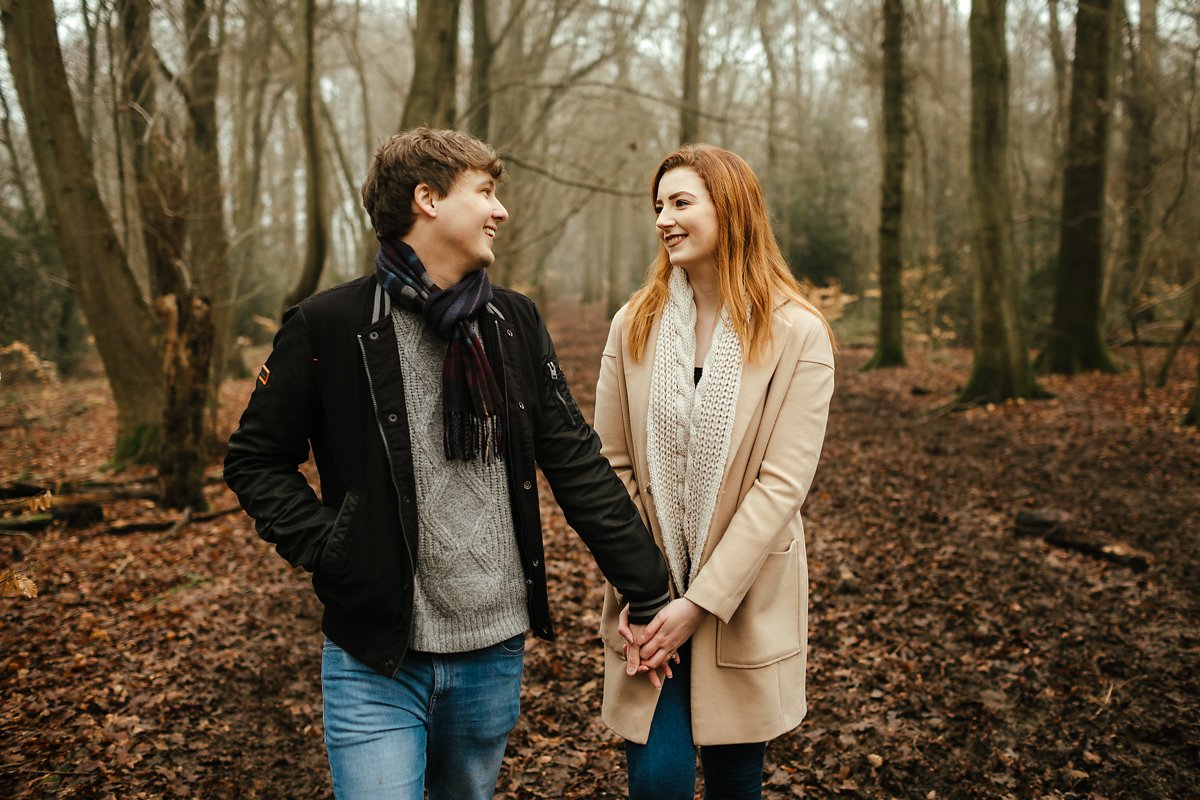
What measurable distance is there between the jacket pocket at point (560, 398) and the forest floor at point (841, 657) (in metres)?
2.10

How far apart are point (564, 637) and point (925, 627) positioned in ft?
7.25

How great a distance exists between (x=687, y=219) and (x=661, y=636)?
1.13 metres

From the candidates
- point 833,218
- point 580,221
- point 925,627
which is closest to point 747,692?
point 925,627

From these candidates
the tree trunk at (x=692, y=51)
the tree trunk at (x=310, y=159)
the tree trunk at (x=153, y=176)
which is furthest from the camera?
the tree trunk at (x=692, y=51)

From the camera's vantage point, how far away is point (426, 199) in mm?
1975

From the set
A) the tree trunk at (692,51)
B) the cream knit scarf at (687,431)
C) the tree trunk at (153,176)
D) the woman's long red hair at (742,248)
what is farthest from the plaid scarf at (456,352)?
the tree trunk at (692,51)

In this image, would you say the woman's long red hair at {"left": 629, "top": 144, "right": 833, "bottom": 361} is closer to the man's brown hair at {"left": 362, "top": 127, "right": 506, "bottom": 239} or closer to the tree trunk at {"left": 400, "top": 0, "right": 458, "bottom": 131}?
the man's brown hair at {"left": 362, "top": 127, "right": 506, "bottom": 239}

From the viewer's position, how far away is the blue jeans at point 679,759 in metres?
2.17

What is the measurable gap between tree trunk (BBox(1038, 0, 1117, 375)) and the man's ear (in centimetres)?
1329

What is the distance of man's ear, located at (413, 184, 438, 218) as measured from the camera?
1.97 m

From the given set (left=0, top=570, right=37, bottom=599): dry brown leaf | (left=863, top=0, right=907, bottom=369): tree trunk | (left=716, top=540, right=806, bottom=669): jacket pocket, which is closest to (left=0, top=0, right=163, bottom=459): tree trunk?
(left=0, top=570, right=37, bottom=599): dry brown leaf

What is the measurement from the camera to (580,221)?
47.2 metres

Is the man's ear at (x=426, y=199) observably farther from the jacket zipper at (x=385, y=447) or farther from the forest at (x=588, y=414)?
the forest at (x=588, y=414)

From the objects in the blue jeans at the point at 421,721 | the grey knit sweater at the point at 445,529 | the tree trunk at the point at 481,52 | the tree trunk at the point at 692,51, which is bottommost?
the blue jeans at the point at 421,721
